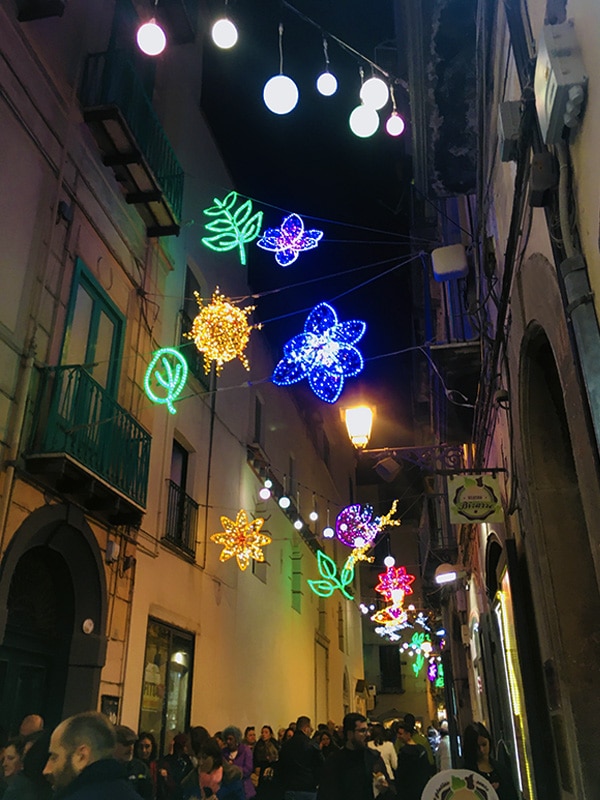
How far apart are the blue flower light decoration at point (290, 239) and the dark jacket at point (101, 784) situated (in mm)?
6543

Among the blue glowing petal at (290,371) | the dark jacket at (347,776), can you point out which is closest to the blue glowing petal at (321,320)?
the blue glowing petal at (290,371)

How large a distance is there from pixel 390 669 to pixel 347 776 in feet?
130

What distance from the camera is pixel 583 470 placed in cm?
373

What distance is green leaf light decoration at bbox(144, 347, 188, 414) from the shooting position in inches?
367

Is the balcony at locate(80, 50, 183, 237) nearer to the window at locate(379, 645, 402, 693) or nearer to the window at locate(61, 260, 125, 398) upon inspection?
the window at locate(61, 260, 125, 398)

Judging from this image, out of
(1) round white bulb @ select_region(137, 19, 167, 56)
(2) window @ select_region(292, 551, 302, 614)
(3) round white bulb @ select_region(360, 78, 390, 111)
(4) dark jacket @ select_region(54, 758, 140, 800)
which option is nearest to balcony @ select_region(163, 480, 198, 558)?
(1) round white bulb @ select_region(137, 19, 167, 56)

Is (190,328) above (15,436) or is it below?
above

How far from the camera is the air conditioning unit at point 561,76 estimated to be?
10.7 ft

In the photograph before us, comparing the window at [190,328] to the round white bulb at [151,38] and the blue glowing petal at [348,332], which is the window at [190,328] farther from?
the round white bulb at [151,38]

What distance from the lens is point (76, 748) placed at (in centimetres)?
290

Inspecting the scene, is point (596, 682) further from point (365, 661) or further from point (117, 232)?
point (365, 661)

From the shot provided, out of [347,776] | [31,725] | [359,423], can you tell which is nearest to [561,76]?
[347,776]

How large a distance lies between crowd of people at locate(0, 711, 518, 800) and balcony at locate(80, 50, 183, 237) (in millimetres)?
7197

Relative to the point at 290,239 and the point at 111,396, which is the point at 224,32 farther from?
the point at 111,396
